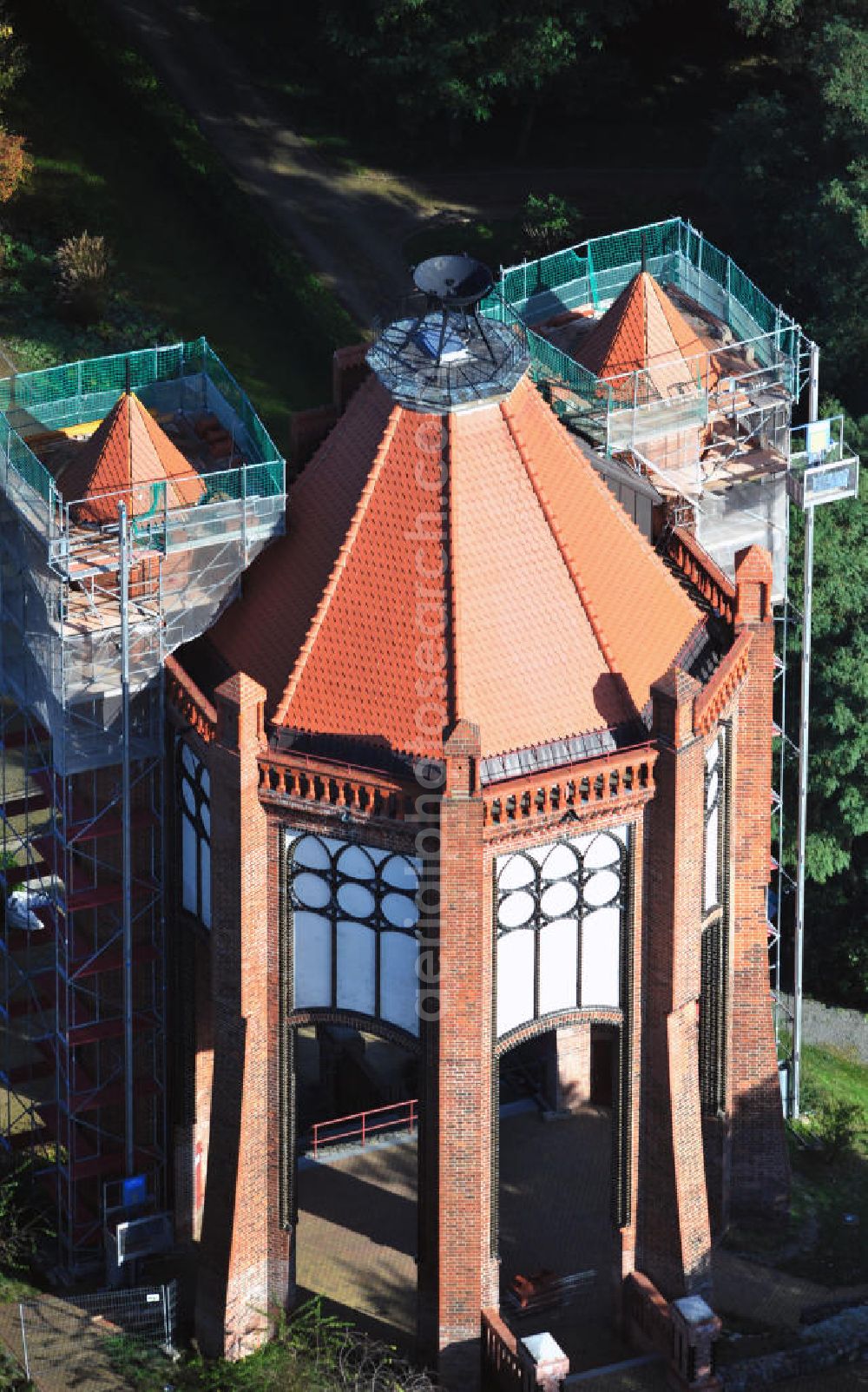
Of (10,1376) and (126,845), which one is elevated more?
(126,845)

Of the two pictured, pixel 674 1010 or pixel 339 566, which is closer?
pixel 339 566

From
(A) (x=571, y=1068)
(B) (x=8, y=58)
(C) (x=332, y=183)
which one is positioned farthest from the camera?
(C) (x=332, y=183)

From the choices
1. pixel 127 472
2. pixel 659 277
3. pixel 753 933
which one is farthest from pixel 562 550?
pixel 659 277

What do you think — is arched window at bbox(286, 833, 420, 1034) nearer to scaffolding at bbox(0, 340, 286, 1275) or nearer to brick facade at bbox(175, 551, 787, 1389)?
brick facade at bbox(175, 551, 787, 1389)

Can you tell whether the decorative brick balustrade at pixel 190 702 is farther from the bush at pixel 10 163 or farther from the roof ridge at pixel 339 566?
the bush at pixel 10 163

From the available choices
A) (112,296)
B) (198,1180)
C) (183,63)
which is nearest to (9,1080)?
(198,1180)

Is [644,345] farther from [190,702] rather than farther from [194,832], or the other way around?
[194,832]

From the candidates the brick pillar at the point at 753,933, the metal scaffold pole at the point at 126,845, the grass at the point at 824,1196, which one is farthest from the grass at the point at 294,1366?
the brick pillar at the point at 753,933
